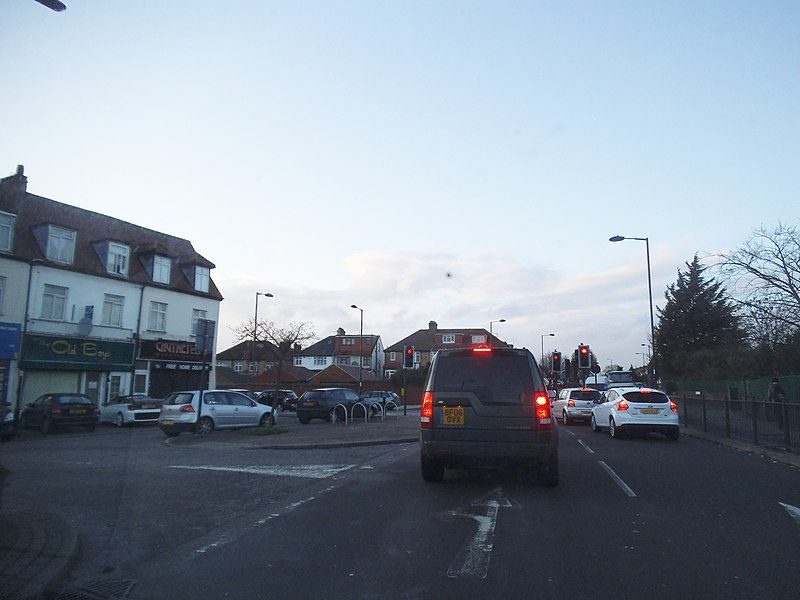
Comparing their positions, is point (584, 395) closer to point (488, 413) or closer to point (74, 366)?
point (488, 413)

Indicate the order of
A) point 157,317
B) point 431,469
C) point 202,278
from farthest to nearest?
1. point 202,278
2. point 157,317
3. point 431,469

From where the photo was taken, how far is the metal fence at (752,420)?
13.6 m

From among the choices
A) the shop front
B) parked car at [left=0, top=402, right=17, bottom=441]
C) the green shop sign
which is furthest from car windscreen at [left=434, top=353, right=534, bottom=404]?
the green shop sign

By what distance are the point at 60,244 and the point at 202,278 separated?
9.37 m

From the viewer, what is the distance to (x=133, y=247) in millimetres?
33969

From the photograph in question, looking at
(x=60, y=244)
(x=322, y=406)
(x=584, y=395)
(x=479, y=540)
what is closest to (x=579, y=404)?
(x=584, y=395)

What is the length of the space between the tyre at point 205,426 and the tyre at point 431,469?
1154 centimetres

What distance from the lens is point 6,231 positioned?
2697 cm

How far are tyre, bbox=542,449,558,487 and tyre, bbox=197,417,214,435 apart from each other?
13.0 metres

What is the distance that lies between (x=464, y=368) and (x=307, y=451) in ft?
22.4

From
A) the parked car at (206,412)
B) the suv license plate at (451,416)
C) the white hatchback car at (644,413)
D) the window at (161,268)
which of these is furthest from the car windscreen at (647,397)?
the window at (161,268)

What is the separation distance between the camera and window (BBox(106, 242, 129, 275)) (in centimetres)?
3177

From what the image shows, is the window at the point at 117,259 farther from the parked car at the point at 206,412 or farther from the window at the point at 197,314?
the parked car at the point at 206,412

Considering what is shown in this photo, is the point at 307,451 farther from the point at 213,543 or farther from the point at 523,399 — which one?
the point at 213,543
